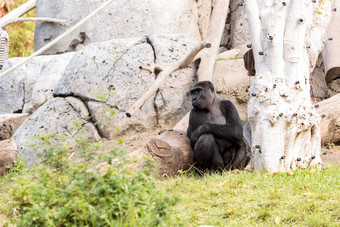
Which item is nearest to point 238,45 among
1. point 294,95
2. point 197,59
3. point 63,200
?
point 197,59

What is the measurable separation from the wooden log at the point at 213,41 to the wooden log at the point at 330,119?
235 centimetres

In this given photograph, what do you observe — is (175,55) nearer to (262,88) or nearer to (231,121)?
(231,121)

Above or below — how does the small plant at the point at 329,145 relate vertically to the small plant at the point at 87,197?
below

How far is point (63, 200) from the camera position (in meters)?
2.68

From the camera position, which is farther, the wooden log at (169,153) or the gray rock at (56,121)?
the gray rock at (56,121)

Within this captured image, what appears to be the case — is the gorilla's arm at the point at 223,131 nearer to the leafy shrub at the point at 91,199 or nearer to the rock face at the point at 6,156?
the rock face at the point at 6,156

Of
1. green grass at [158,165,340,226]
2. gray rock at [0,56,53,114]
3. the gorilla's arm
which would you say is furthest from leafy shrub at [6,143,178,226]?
gray rock at [0,56,53,114]

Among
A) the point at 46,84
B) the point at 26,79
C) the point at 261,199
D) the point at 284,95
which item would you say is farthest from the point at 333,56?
the point at 26,79

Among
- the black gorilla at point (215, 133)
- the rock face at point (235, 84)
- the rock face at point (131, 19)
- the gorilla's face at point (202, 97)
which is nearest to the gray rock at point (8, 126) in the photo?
the rock face at point (131, 19)

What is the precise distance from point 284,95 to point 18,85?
809cm

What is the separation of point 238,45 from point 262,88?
673 cm

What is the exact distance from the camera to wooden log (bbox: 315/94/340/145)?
25.1 ft

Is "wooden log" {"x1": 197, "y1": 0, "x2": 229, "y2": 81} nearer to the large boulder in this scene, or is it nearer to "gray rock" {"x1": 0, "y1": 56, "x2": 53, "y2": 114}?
the large boulder

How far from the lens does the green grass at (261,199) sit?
153 inches
